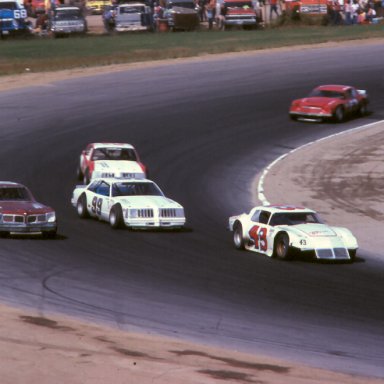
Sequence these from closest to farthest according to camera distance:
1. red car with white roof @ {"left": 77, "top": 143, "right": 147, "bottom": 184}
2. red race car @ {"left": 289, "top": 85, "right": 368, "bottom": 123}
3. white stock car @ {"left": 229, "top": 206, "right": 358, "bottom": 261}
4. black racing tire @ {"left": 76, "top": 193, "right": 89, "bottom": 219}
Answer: white stock car @ {"left": 229, "top": 206, "right": 358, "bottom": 261} < black racing tire @ {"left": 76, "top": 193, "right": 89, "bottom": 219} < red car with white roof @ {"left": 77, "top": 143, "right": 147, "bottom": 184} < red race car @ {"left": 289, "top": 85, "right": 368, "bottom": 123}

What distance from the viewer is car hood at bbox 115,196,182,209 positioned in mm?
29484

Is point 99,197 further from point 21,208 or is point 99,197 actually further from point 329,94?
point 329,94

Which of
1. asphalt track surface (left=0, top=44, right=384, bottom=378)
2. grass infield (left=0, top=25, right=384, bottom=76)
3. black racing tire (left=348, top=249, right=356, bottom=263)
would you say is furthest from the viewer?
grass infield (left=0, top=25, right=384, bottom=76)

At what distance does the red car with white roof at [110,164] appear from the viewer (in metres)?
35.2

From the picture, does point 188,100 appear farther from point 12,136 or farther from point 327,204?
point 327,204

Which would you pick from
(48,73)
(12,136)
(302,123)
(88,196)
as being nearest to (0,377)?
(88,196)

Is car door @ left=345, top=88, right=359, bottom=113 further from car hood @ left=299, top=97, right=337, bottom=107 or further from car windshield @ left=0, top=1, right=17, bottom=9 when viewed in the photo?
car windshield @ left=0, top=1, right=17, bottom=9

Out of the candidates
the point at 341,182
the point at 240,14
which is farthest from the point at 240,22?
the point at 341,182

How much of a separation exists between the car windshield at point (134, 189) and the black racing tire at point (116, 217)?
848 mm

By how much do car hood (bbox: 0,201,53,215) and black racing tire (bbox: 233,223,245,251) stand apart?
436cm

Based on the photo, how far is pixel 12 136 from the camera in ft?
148

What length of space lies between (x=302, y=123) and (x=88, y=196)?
Answer: 19.6 meters

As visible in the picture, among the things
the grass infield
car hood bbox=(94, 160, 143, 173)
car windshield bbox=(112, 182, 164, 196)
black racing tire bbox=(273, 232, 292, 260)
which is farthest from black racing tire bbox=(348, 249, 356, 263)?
the grass infield

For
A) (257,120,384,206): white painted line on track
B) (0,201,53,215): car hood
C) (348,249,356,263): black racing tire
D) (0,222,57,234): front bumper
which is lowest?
(257,120,384,206): white painted line on track
